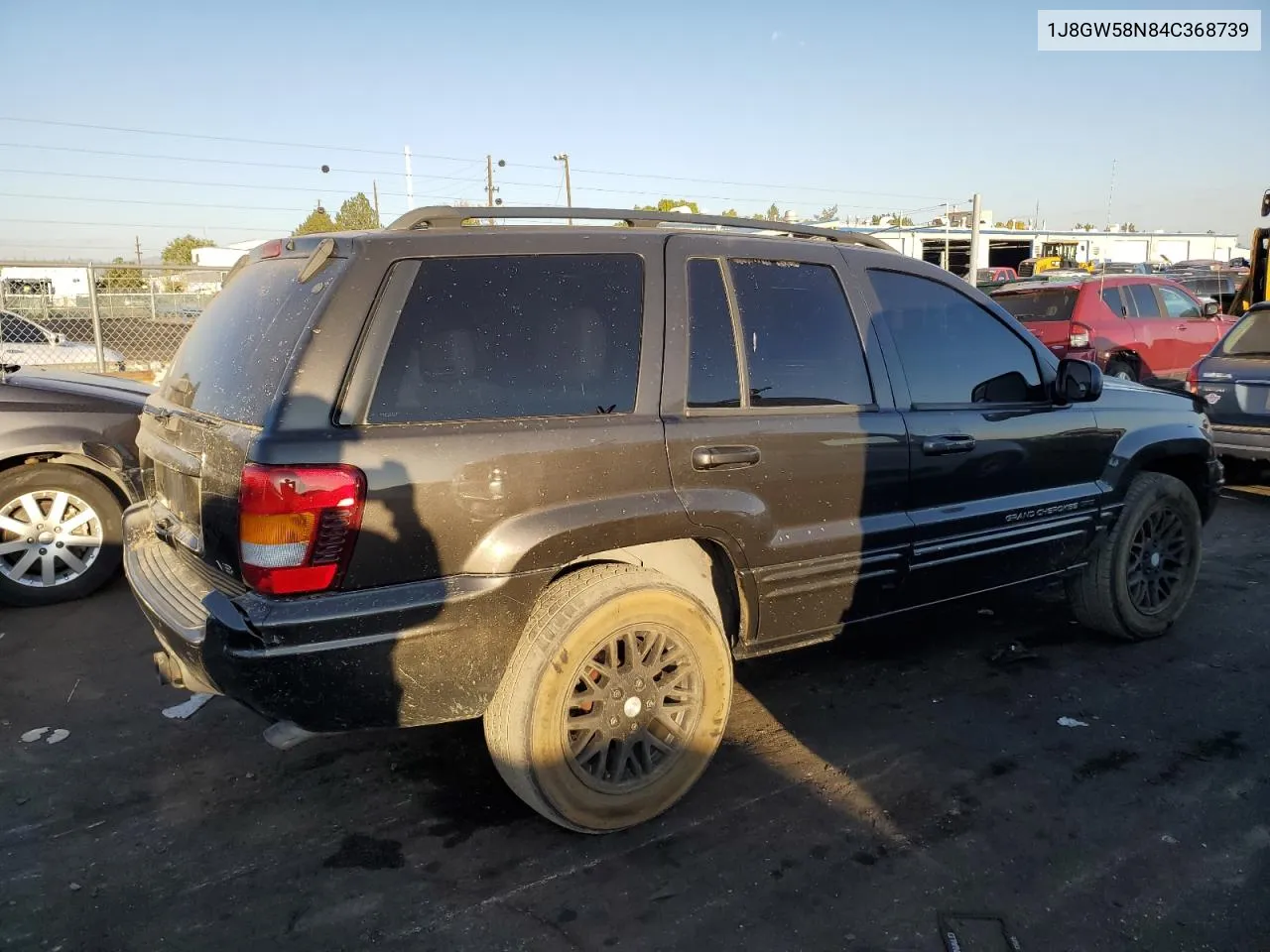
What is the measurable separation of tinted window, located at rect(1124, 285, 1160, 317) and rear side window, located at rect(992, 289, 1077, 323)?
1039 millimetres

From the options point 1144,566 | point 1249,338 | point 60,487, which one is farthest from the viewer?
point 1249,338

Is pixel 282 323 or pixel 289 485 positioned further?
pixel 282 323

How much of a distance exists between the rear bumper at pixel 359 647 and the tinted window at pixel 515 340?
0.53 metres

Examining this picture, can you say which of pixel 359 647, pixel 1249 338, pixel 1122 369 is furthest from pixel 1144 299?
pixel 359 647

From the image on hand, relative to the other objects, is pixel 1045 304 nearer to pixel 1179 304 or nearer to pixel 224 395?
pixel 1179 304

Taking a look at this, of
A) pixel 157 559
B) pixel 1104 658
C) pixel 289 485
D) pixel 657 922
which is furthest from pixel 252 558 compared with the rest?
pixel 1104 658

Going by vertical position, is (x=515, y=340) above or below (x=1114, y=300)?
below

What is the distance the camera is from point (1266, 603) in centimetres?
531

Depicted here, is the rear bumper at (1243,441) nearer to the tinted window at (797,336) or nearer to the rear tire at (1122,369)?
the rear tire at (1122,369)

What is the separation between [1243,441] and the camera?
7.75 m

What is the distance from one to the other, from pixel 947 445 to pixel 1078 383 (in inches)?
34.1

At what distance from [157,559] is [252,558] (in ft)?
3.19

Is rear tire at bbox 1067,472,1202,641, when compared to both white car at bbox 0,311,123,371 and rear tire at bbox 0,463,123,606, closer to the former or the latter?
rear tire at bbox 0,463,123,606

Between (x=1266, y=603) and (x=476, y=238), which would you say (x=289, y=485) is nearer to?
(x=476, y=238)
